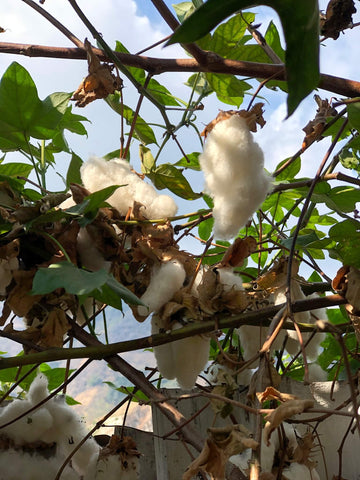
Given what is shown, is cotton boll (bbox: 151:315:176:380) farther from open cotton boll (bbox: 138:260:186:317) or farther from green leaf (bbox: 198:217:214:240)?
green leaf (bbox: 198:217:214:240)

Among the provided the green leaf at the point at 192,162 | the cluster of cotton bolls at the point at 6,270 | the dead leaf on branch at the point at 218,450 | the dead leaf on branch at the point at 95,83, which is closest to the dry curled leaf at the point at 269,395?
the dead leaf on branch at the point at 218,450

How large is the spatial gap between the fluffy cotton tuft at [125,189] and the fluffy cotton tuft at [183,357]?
107mm

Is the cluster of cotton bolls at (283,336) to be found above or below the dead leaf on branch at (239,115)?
below

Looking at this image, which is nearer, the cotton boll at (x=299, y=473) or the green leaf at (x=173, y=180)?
the cotton boll at (x=299, y=473)

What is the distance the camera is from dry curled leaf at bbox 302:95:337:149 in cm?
57

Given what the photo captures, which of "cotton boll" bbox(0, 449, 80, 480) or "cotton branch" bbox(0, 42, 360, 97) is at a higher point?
"cotton branch" bbox(0, 42, 360, 97)

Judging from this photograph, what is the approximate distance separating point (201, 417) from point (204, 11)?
1.64 ft

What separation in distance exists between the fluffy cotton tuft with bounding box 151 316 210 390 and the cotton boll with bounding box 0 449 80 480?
166 mm

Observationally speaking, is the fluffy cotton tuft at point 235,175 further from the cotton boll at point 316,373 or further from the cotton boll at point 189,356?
the cotton boll at point 316,373

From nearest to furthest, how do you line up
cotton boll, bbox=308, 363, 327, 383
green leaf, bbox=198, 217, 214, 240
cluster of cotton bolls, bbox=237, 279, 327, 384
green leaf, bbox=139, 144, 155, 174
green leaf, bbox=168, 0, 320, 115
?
green leaf, bbox=168, 0, 320, 115 → cluster of cotton bolls, bbox=237, 279, 327, 384 → green leaf, bbox=139, 144, 155, 174 → cotton boll, bbox=308, 363, 327, 383 → green leaf, bbox=198, 217, 214, 240

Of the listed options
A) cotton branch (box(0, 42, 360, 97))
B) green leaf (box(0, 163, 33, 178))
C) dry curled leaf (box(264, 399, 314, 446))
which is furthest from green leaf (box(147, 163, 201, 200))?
dry curled leaf (box(264, 399, 314, 446))

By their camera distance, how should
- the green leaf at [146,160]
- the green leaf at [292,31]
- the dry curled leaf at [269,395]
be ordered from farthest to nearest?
the green leaf at [146,160]
the dry curled leaf at [269,395]
the green leaf at [292,31]

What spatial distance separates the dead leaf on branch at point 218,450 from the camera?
1.31 ft

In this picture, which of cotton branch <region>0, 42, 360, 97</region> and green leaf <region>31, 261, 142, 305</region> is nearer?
green leaf <region>31, 261, 142, 305</region>
